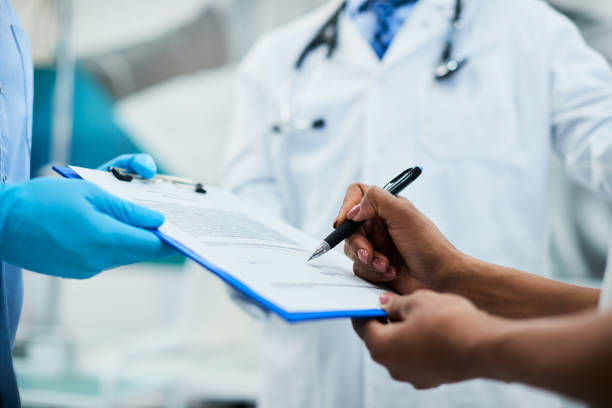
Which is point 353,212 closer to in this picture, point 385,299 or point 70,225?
point 385,299

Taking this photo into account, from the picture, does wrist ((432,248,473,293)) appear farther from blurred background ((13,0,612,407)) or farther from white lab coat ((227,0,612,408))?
blurred background ((13,0,612,407))

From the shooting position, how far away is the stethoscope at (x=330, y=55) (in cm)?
74

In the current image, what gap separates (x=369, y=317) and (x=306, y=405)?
0.44 metres

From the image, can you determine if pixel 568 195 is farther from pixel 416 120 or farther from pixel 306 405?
pixel 306 405

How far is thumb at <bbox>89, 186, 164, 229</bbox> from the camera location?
43cm

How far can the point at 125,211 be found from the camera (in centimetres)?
43

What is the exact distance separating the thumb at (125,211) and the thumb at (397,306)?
245mm

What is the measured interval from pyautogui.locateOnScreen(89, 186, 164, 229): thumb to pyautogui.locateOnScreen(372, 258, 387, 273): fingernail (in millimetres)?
239

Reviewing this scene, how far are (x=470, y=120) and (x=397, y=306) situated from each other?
0.49 m

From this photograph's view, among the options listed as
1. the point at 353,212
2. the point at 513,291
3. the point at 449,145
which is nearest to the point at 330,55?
the point at 449,145

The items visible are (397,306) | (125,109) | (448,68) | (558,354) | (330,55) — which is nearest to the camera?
(558,354)

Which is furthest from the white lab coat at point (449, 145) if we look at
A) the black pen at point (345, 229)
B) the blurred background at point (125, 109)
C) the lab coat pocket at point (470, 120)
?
the blurred background at point (125, 109)

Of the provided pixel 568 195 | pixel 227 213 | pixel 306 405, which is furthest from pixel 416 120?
pixel 568 195

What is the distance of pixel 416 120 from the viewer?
758 mm
